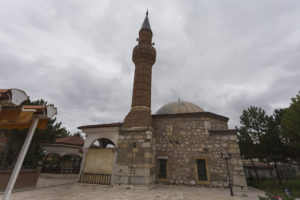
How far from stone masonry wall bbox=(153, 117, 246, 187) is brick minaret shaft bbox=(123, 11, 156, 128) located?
70.2 inches

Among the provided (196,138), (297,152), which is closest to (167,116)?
(196,138)

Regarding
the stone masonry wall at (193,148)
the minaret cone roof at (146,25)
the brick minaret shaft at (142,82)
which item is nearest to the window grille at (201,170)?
the stone masonry wall at (193,148)

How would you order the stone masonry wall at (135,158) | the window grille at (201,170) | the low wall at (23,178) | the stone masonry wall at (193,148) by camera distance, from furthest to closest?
1. the window grille at (201,170)
2. the stone masonry wall at (193,148)
3. the stone masonry wall at (135,158)
4. the low wall at (23,178)

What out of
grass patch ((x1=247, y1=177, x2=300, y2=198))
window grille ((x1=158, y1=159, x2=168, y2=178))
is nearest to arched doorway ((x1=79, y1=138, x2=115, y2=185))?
window grille ((x1=158, y1=159, x2=168, y2=178))

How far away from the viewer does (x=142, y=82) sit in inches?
417

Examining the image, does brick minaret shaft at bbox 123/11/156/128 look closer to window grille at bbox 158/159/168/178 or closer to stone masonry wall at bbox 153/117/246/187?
stone masonry wall at bbox 153/117/246/187

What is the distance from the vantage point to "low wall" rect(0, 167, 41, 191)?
21.3ft

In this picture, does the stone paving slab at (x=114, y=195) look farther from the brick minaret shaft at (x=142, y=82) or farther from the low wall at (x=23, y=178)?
the brick minaret shaft at (x=142, y=82)

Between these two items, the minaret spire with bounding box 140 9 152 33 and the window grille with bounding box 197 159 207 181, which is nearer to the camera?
the window grille with bounding box 197 159 207 181

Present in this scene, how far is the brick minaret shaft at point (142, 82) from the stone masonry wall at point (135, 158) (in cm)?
71

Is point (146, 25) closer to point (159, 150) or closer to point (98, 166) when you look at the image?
point (159, 150)

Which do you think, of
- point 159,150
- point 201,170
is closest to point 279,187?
point 201,170

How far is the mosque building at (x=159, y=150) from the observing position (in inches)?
326

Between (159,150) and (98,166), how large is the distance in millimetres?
4245
